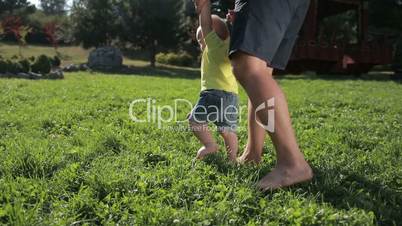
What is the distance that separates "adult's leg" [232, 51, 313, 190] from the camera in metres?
2.90

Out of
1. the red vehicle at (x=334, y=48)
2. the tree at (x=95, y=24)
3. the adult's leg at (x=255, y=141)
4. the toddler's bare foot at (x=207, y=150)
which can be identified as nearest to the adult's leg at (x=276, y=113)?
the adult's leg at (x=255, y=141)

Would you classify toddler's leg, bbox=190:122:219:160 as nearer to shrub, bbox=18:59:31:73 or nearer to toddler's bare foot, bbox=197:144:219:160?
toddler's bare foot, bbox=197:144:219:160

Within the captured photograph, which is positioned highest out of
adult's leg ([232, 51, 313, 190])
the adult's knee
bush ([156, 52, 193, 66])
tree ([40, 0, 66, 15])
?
tree ([40, 0, 66, 15])

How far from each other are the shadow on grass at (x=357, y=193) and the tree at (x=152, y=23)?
1229 inches

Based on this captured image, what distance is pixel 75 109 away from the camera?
671 cm

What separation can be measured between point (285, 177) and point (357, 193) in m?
0.42

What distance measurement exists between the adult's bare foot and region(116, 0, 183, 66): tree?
31.3m

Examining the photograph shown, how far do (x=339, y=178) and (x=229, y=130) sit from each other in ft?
3.66

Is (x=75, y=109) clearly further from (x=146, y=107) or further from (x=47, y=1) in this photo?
Answer: (x=47, y=1)

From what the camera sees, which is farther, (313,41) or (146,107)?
(313,41)

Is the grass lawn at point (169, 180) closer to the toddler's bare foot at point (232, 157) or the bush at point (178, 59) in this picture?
the toddler's bare foot at point (232, 157)

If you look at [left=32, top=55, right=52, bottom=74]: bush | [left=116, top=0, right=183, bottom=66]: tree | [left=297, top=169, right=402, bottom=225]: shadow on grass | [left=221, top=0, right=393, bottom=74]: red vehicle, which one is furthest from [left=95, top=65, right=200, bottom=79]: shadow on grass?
[left=297, top=169, right=402, bottom=225]: shadow on grass

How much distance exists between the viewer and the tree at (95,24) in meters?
35.8

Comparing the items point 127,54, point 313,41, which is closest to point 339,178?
point 313,41
